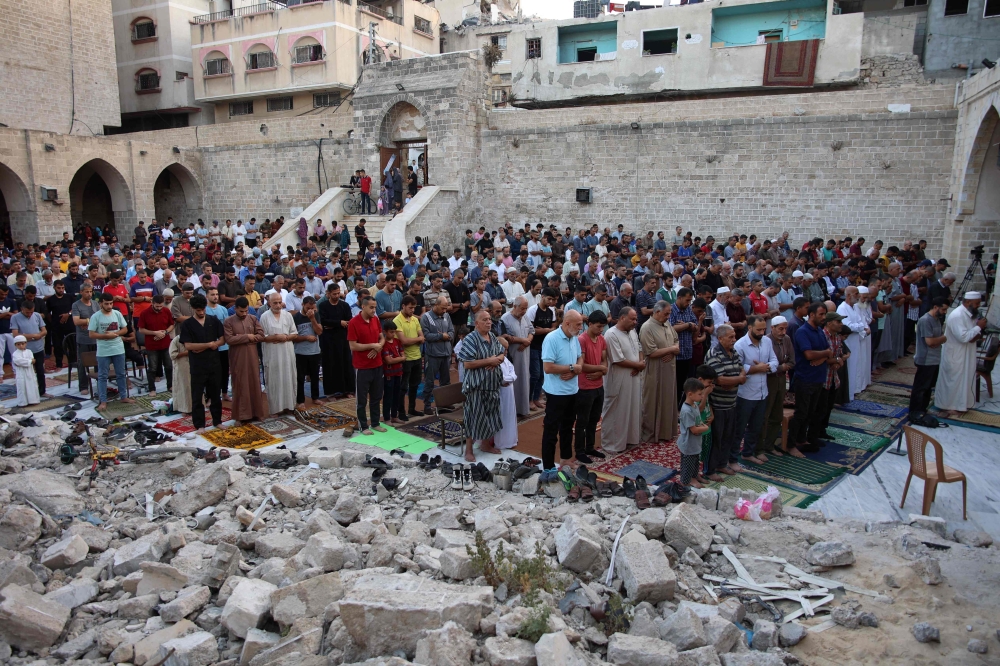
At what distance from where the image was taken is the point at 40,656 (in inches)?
153

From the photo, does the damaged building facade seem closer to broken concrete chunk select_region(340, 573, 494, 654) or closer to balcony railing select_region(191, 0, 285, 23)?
balcony railing select_region(191, 0, 285, 23)

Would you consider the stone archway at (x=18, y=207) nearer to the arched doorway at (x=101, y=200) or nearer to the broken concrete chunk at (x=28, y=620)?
the arched doorway at (x=101, y=200)

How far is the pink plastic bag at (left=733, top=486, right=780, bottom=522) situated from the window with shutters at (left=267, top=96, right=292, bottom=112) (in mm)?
30889

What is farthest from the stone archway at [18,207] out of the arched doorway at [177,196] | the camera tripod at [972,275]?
the camera tripod at [972,275]

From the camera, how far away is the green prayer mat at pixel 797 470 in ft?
20.2

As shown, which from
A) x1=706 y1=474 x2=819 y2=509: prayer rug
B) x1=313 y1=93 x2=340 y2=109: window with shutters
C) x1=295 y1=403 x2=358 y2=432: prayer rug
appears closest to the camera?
x1=706 y1=474 x2=819 y2=509: prayer rug

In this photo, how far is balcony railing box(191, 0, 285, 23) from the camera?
30.4 m

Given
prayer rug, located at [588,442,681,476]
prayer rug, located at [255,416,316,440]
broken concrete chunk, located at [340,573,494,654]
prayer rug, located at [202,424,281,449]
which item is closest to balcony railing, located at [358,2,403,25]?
prayer rug, located at [255,416,316,440]

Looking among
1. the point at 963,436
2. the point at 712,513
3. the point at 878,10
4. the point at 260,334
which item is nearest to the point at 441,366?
the point at 260,334

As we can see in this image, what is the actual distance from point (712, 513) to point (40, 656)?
453 cm

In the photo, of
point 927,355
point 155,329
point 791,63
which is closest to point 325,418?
point 155,329

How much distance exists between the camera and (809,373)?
6.62 m

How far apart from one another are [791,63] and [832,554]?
23.0 m

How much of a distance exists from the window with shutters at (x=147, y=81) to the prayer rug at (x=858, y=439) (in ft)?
115
